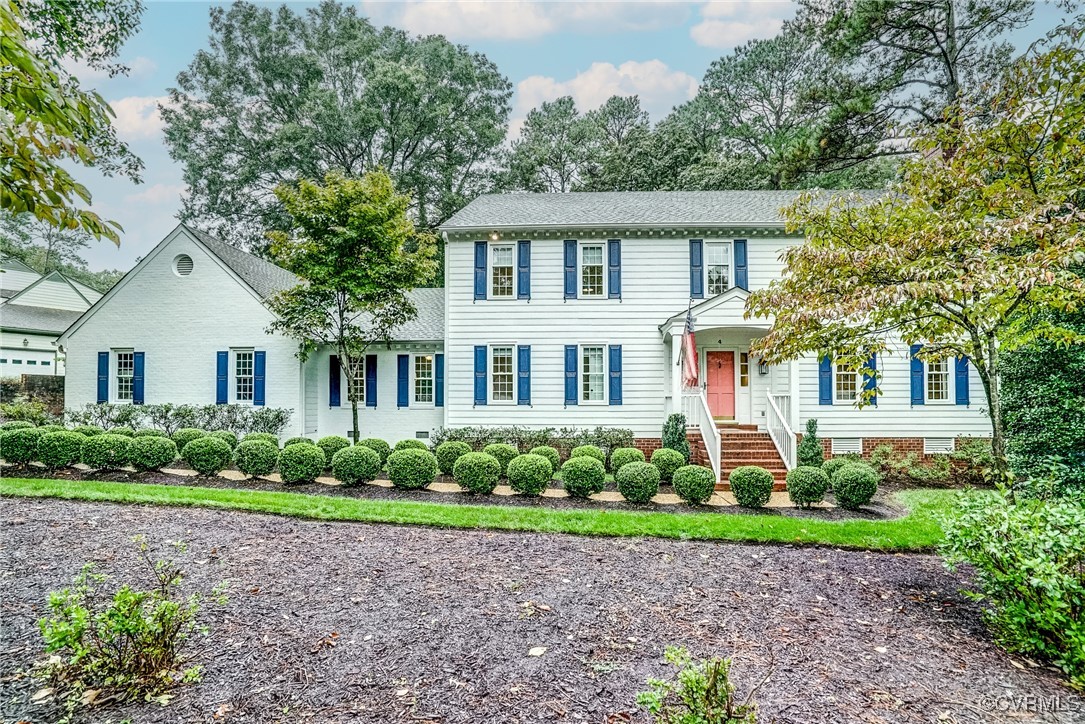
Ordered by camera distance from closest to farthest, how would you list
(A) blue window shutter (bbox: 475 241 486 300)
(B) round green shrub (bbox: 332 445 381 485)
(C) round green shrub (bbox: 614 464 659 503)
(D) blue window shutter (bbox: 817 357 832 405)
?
(C) round green shrub (bbox: 614 464 659 503), (B) round green shrub (bbox: 332 445 381 485), (D) blue window shutter (bbox: 817 357 832 405), (A) blue window shutter (bbox: 475 241 486 300)

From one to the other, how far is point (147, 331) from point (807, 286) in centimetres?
1679

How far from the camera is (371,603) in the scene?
13.1ft

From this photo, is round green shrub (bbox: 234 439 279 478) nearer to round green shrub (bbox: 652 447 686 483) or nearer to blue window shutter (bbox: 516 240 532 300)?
blue window shutter (bbox: 516 240 532 300)

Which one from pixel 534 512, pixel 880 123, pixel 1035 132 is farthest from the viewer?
pixel 880 123

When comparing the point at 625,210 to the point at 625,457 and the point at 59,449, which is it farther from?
the point at 59,449

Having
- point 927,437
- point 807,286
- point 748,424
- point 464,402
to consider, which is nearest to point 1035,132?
point 807,286

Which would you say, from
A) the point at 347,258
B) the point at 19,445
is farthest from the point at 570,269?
the point at 19,445

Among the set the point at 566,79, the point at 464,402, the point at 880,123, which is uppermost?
→ the point at 566,79

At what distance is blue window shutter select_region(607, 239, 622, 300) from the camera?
42.8 ft

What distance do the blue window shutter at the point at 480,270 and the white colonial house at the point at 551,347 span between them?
0.09 ft

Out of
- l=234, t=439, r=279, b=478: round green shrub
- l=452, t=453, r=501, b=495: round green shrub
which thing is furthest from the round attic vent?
l=452, t=453, r=501, b=495: round green shrub

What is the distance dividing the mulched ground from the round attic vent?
10.4 meters

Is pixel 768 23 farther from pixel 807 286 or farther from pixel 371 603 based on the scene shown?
pixel 371 603

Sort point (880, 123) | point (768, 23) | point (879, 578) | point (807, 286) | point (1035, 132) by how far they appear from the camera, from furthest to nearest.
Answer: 1. point (768, 23)
2. point (880, 123)
3. point (807, 286)
4. point (1035, 132)
5. point (879, 578)
